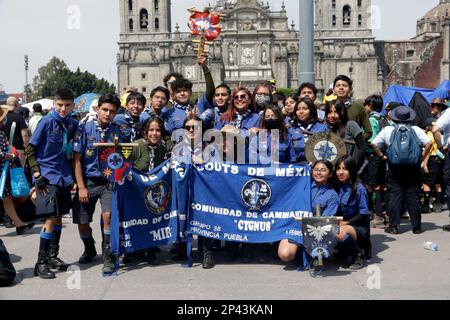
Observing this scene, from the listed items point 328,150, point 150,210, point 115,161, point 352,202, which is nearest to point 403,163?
point 328,150

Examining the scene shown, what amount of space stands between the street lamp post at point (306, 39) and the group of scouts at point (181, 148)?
2414 millimetres

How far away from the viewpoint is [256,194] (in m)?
7.26

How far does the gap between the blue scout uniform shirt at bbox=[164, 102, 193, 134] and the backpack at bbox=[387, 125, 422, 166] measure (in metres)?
3.15

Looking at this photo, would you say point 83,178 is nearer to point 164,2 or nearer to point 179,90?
point 179,90

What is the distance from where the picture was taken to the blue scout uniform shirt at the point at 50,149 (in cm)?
688

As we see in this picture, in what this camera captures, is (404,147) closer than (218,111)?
No

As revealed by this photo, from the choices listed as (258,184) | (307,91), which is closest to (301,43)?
(307,91)

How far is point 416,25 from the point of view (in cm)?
9731

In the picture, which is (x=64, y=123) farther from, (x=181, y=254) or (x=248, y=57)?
(x=248, y=57)

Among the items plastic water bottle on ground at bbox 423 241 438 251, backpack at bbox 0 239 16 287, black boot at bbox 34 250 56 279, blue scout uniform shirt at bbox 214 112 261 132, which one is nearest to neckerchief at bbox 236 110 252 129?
blue scout uniform shirt at bbox 214 112 261 132

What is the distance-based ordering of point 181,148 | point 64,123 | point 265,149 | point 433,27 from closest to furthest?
point 64,123 < point 265,149 < point 181,148 < point 433,27

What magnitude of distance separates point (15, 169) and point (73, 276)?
2184mm

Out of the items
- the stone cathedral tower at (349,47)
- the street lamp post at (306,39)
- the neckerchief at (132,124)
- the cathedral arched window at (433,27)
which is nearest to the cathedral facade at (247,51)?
the stone cathedral tower at (349,47)

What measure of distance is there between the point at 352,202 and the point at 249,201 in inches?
48.4
